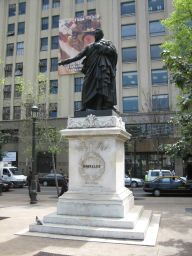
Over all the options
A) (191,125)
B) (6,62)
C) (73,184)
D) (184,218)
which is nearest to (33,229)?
(73,184)

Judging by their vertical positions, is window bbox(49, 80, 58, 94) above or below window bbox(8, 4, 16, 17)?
below

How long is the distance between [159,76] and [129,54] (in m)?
5.01

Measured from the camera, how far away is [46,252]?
23.1ft

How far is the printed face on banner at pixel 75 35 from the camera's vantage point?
148 ft

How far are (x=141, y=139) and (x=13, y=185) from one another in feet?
51.0

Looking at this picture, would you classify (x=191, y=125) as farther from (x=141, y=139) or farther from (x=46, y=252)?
(x=141, y=139)

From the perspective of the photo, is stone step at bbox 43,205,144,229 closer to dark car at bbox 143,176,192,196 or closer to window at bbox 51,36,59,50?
dark car at bbox 143,176,192,196

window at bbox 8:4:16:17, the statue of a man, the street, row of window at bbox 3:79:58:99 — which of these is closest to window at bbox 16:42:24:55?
window at bbox 8:4:16:17

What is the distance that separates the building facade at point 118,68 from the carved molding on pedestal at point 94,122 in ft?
98.5

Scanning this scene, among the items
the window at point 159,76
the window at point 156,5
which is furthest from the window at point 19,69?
the window at point 156,5

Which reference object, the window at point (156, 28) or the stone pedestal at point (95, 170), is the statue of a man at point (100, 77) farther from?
the window at point (156, 28)

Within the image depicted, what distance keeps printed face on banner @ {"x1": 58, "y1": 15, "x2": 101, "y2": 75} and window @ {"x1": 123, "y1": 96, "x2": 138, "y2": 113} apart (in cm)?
763

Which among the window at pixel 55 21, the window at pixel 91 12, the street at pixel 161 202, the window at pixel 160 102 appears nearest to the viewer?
the street at pixel 161 202

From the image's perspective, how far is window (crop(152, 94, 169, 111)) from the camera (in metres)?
41.2
